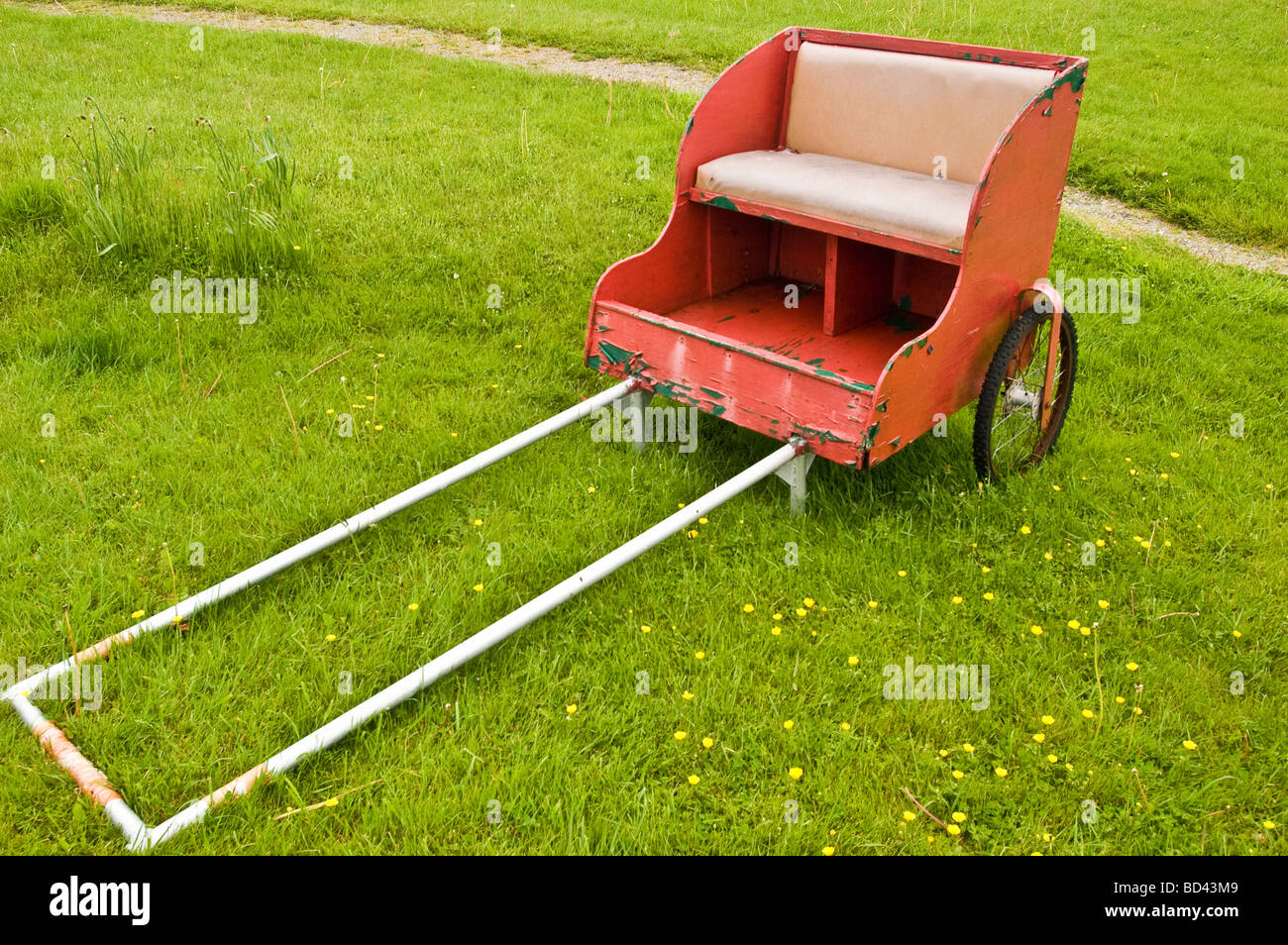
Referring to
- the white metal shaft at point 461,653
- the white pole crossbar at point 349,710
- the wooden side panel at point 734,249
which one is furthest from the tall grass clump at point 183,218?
the white metal shaft at point 461,653

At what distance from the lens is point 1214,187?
7.29 m

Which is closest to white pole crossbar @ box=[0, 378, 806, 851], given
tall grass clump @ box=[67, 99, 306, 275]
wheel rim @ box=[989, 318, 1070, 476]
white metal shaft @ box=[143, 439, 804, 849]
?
white metal shaft @ box=[143, 439, 804, 849]

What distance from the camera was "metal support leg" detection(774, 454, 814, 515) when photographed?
3.82 metres

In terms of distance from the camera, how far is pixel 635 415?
171 inches

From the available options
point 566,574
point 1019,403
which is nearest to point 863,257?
point 1019,403

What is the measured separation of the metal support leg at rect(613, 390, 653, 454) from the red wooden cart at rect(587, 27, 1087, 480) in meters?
0.14

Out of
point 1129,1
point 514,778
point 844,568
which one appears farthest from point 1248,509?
point 1129,1

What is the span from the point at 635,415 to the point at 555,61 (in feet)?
22.4

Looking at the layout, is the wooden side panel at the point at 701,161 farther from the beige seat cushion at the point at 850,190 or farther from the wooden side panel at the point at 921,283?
the wooden side panel at the point at 921,283

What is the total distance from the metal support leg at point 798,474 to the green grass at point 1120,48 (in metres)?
4.62

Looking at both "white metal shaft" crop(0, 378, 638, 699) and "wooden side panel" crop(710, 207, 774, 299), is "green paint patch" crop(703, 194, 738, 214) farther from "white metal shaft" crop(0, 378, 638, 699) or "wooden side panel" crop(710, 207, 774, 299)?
"white metal shaft" crop(0, 378, 638, 699)

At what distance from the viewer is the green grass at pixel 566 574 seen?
289 centimetres

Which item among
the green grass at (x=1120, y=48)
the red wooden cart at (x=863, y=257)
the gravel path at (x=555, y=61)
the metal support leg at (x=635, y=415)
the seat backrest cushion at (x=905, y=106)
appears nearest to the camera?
the red wooden cart at (x=863, y=257)

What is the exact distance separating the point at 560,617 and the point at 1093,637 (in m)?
1.73
